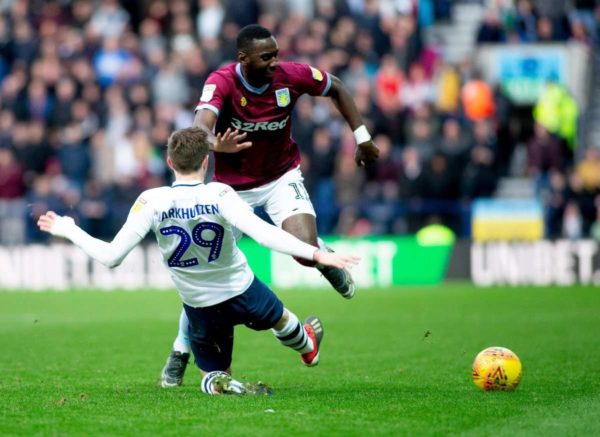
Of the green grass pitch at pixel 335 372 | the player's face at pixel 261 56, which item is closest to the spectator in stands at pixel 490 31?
the green grass pitch at pixel 335 372

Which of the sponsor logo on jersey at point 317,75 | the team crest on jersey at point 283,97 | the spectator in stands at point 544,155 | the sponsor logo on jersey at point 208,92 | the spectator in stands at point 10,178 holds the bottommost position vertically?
the spectator in stands at point 10,178

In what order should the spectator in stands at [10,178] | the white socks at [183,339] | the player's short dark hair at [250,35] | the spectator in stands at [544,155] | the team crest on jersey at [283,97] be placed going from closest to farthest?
the white socks at [183,339] < the player's short dark hair at [250,35] < the team crest on jersey at [283,97] < the spectator in stands at [544,155] < the spectator in stands at [10,178]

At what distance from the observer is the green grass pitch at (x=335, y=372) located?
24.0ft

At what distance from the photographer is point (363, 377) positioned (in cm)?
995

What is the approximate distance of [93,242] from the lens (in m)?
7.93

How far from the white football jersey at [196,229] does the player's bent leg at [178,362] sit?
100 cm

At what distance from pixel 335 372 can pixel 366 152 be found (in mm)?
1830

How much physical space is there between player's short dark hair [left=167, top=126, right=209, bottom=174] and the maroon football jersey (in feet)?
5.02

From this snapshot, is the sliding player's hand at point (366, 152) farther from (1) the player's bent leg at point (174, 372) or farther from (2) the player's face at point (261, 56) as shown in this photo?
(1) the player's bent leg at point (174, 372)

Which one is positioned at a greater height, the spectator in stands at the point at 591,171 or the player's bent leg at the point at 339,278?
the player's bent leg at the point at 339,278

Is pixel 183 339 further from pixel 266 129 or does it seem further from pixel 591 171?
pixel 591 171

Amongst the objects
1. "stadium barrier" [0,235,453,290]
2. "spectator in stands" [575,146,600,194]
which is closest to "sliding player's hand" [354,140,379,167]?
"stadium barrier" [0,235,453,290]

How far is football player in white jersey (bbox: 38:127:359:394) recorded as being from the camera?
793 centimetres

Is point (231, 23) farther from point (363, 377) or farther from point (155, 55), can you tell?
point (363, 377)
